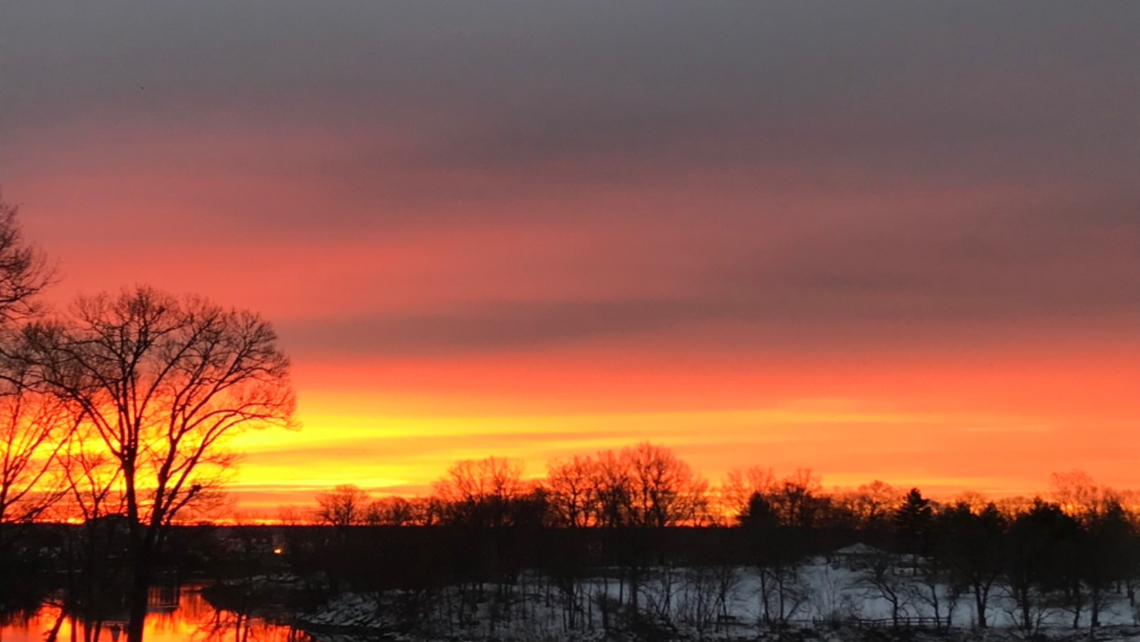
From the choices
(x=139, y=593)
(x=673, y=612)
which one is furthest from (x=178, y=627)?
(x=139, y=593)

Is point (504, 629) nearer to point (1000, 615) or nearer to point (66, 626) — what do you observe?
point (66, 626)

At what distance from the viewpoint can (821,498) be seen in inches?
5896

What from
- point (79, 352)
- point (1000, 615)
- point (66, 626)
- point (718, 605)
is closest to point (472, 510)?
point (718, 605)

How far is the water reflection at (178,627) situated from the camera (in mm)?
57297

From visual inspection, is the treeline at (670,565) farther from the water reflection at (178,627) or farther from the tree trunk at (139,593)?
the tree trunk at (139,593)

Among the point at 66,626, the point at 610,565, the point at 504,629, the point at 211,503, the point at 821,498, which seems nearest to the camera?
the point at 211,503

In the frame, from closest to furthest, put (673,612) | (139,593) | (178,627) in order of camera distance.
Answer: (139,593) < (178,627) < (673,612)

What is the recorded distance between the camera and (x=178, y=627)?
7225cm

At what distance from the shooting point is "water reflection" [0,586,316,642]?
5730cm

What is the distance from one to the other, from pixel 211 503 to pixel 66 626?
44430 mm

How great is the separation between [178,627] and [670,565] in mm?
46039

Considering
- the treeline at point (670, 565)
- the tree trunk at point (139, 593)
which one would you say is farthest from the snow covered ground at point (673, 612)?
the tree trunk at point (139, 593)

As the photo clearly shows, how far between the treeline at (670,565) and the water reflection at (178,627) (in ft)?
32.7

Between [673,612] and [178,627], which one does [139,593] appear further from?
[673,612]
